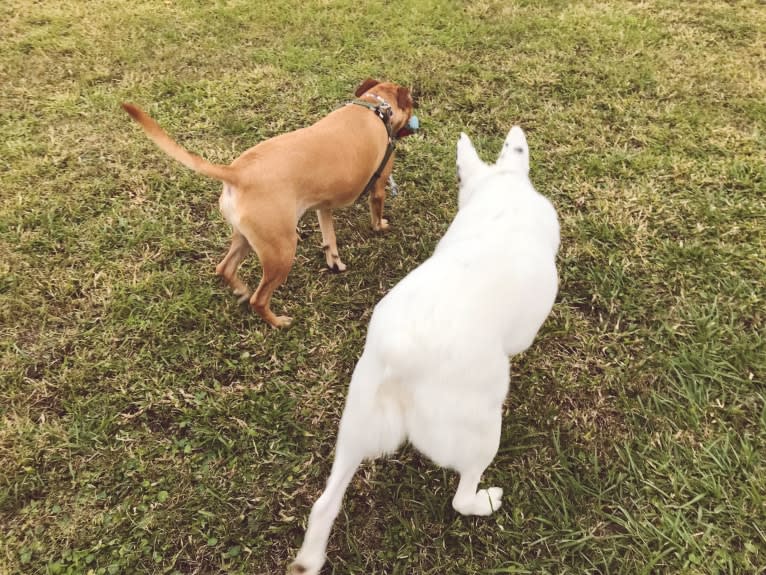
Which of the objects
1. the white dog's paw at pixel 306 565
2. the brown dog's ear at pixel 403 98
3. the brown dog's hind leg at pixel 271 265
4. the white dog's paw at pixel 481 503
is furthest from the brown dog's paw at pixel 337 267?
the white dog's paw at pixel 306 565

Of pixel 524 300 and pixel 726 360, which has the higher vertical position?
pixel 524 300

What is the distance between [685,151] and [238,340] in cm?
343

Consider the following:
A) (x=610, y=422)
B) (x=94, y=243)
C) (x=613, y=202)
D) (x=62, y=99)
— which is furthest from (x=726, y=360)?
(x=62, y=99)

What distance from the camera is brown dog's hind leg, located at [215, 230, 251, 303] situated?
8.78 feet

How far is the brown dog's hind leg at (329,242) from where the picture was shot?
2900 millimetres

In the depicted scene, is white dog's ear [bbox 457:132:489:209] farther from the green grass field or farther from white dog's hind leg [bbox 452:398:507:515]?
white dog's hind leg [bbox 452:398:507:515]

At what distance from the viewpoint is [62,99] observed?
4086 mm

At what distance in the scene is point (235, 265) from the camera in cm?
275

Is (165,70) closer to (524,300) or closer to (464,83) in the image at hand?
(464,83)

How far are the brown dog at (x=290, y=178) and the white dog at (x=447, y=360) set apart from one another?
0.93m

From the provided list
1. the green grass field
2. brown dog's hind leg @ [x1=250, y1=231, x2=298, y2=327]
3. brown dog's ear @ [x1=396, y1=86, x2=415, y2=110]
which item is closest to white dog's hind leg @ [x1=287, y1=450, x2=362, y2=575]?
the green grass field

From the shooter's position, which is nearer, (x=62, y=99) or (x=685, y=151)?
(x=685, y=151)

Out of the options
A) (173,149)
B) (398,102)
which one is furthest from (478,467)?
(398,102)

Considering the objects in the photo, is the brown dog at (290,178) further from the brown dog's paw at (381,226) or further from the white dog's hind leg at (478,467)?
the white dog's hind leg at (478,467)
